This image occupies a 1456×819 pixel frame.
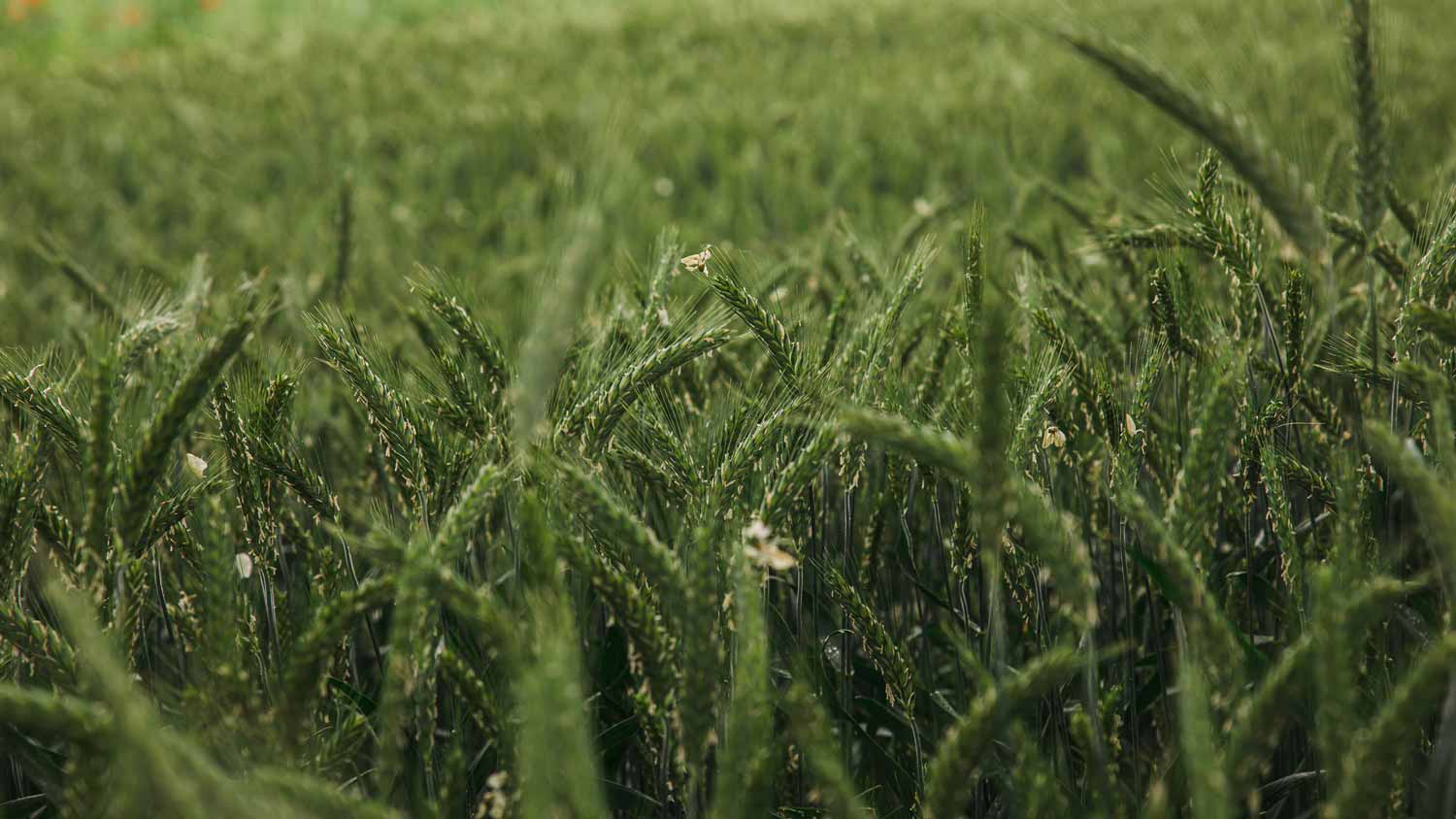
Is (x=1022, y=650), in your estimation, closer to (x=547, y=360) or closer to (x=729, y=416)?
(x=729, y=416)

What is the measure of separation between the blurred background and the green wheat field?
0.22 metres

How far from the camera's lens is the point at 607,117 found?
1.86 m

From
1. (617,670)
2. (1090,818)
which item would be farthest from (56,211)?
(1090,818)

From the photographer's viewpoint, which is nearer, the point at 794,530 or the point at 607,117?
the point at 794,530

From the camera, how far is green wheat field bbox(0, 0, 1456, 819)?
695mm

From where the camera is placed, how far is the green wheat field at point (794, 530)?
2.28 ft

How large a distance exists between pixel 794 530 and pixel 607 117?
3.32 ft

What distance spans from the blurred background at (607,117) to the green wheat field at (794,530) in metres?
0.22

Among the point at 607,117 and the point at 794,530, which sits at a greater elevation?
the point at 607,117

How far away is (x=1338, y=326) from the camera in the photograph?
144 cm

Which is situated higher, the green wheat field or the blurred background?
the blurred background

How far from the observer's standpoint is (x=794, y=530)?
1165 millimetres

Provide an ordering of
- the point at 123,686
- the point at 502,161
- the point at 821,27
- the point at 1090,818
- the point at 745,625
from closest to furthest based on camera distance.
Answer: the point at 123,686, the point at 745,625, the point at 1090,818, the point at 502,161, the point at 821,27

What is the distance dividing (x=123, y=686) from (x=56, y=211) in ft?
13.5
